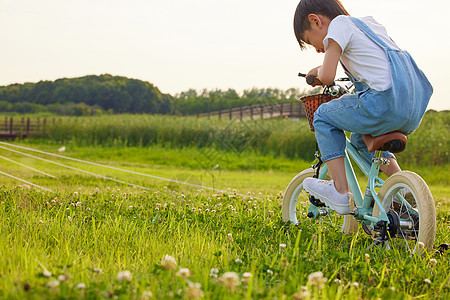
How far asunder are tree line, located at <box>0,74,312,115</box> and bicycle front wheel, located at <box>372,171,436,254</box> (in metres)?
14.1

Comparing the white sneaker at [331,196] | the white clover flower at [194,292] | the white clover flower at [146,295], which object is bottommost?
the white clover flower at [146,295]

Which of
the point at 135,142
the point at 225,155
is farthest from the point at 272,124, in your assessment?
the point at 135,142

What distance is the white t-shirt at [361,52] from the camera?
2670 millimetres

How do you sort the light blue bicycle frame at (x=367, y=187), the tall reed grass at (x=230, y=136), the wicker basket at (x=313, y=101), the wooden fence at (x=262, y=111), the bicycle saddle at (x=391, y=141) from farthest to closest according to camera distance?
the wooden fence at (x=262, y=111) → the tall reed grass at (x=230, y=136) → the wicker basket at (x=313, y=101) → the light blue bicycle frame at (x=367, y=187) → the bicycle saddle at (x=391, y=141)

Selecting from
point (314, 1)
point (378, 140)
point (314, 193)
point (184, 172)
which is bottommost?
point (184, 172)

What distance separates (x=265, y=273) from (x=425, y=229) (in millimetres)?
1111

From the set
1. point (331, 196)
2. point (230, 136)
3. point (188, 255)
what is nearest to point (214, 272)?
point (188, 255)

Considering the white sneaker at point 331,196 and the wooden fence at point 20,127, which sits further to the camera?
the wooden fence at point 20,127

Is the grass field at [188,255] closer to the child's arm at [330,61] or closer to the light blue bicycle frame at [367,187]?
the light blue bicycle frame at [367,187]

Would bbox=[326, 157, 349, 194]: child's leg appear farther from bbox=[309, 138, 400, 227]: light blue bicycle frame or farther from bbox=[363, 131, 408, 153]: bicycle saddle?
bbox=[363, 131, 408, 153]: bicycle saddle

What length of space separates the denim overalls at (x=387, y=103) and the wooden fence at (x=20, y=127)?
14.0 metres

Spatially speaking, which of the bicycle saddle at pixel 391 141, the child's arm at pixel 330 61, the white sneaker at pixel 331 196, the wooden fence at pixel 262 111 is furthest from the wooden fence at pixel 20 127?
the bicycle saddle at pixel 391 141

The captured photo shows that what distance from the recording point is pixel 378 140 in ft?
9.12

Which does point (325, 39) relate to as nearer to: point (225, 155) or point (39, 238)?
point (39, 238)
